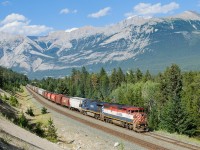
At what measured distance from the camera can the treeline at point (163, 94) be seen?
59309 mm

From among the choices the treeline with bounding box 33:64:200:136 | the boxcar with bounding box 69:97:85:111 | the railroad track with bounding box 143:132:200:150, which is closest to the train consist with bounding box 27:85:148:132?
the boxcar with bounding box 69:97:85:111

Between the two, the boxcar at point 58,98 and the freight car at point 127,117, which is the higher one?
the freight car at point 127,117

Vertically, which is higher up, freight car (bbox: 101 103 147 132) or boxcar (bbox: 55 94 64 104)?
freight car (bbox: 101 103 147 132)

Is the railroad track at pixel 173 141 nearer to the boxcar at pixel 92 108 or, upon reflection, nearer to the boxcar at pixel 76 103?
the boxcar at pixel 92 108

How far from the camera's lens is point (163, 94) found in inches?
4218

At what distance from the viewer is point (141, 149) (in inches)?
1414

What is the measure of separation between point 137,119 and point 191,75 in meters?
84.1

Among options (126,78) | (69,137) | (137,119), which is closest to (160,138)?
(137,119)

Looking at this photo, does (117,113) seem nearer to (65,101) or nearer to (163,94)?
(65,101)

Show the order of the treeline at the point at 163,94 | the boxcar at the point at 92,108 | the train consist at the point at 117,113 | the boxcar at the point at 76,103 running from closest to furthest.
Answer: the train consist at the point at 117,113 < the treeline at the point at 163,94 < the boxcar at the point at 92,108 < the boxcar at the point at 76,103

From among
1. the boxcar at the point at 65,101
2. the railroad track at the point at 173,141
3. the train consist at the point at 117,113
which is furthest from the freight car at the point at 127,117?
the boxcar at the point at 65,101

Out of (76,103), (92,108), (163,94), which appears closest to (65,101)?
(76,103)

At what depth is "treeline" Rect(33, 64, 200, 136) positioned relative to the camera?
5931cm

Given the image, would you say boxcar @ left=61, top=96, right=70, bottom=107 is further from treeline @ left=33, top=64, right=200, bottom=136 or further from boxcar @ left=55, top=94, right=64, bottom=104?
treeline @ left=33, top=64, right=200, bottom=136
